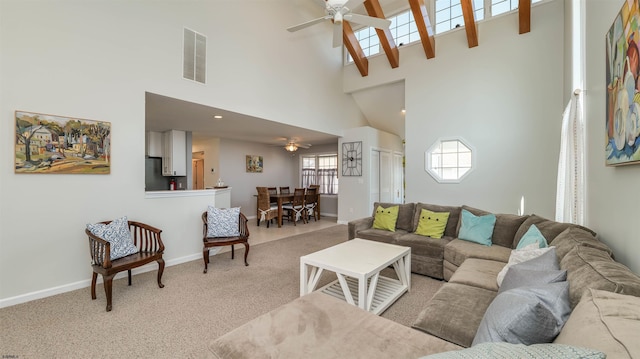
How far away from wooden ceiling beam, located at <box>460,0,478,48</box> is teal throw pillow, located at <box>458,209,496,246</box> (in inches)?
137

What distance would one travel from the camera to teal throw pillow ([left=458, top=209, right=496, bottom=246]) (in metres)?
3.14

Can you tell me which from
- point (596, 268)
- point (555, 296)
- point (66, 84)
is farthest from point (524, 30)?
point (66, 84)

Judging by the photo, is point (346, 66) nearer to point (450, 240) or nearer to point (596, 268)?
point (450, 240)

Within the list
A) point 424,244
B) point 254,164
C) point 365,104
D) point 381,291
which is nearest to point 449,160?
point 424,244

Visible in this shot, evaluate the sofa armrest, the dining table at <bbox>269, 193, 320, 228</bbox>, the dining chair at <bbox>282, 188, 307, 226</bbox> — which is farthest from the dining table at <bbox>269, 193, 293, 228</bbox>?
the sofa armrest

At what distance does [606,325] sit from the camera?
785 mm

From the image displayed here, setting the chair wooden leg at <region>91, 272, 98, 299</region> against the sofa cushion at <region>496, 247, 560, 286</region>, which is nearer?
the sofa cushion at <region>496, 247, 560, 286</region>

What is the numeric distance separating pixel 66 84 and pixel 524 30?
661 centimetres

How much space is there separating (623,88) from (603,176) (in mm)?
799

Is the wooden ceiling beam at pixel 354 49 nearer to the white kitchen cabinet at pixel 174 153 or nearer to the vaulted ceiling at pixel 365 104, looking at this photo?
the vaulted ceiling at pixel 365 104

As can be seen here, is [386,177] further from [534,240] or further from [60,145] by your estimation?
[60,145]

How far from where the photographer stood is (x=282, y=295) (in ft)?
9.00

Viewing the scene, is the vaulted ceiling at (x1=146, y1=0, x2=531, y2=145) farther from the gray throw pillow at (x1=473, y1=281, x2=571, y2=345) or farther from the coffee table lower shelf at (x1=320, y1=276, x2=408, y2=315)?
the gray throw pillow at (x1=473, y1=281, x2=571, y2=345)

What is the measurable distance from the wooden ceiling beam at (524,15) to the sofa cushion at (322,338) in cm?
538
